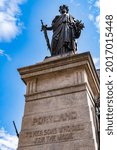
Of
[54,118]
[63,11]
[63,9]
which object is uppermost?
[63,9]

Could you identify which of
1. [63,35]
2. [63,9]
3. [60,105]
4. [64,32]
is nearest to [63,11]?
[63,9]

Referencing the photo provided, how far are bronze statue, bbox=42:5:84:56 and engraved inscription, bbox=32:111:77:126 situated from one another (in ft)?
9.82

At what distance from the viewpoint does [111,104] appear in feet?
21.5

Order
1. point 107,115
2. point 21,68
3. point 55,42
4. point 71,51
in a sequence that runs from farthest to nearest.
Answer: point 55,42
point 71,51
point 21,68
point 107,115

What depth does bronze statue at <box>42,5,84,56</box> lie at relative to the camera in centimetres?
950

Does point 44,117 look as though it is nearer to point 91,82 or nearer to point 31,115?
point 31,115

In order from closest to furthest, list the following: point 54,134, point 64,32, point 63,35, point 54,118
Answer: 1. point 54,134
2. point 54,118
3. point 63,35
4. point 64,32

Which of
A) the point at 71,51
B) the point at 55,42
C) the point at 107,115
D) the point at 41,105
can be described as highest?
the point at 55,42

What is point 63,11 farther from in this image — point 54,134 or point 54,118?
point 54,134

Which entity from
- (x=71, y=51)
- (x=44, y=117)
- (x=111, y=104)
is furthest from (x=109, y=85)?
(x=71, y=51)

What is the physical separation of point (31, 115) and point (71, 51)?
9.44 feet

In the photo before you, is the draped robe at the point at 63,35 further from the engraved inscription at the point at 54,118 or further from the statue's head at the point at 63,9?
the engraved inscription at the point at 54,118

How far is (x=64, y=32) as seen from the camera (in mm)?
9922

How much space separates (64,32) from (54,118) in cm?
402
